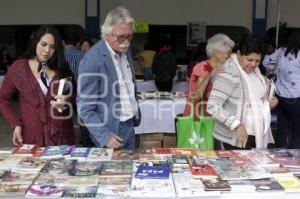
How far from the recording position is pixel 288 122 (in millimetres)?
3660

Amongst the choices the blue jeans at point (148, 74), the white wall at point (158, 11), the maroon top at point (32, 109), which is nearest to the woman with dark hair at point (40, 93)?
the maroon top at point (32, 109)

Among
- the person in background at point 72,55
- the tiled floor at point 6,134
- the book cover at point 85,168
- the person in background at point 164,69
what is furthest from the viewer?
the person in background at point 164,69

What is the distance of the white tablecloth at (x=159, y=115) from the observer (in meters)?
4.05

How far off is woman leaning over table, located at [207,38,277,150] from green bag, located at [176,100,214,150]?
6.0 inches

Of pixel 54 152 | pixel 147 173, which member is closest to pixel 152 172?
pixel 147 173

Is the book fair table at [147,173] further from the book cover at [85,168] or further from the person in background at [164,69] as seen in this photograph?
the person in background at [164,69]

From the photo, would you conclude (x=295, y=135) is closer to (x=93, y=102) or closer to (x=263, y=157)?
(x=263, y=157)

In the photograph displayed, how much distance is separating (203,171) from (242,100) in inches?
27.3

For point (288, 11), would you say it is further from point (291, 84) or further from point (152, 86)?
point (291, 84)

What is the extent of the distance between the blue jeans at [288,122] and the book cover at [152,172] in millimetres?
2106

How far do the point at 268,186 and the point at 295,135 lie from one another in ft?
6.90

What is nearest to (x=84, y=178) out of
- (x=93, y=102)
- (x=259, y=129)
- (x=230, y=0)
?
(x=93, y=102)

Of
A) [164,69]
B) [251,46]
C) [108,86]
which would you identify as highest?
[251,46]

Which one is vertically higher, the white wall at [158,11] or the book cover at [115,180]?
the white wall at [158,11]
